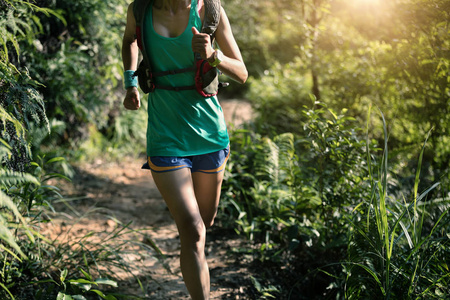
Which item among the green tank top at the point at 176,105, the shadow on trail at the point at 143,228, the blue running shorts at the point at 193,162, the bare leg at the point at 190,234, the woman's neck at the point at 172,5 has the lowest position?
the shadow on trail at the point at 143,228

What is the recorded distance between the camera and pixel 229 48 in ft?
8.95

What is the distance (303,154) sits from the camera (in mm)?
4777

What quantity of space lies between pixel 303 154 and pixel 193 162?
2293 mm

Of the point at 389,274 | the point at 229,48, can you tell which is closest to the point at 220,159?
the point at 229,48

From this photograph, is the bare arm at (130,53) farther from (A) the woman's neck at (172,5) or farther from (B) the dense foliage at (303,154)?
(B) the dense foliage at (303,154)

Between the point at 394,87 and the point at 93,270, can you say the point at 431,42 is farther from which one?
the point at 93,270

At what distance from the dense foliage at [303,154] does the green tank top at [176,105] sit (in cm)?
70

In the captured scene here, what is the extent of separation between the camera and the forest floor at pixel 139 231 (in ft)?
11.0

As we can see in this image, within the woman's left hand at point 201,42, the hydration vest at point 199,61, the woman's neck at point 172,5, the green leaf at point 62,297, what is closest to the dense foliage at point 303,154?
the green leaf at point 62,297

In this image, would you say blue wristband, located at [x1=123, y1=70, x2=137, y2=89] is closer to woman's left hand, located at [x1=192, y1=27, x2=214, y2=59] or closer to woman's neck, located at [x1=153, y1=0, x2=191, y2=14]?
woman's neck, located at [x1=153, y1=0, x2=191, y2=14]

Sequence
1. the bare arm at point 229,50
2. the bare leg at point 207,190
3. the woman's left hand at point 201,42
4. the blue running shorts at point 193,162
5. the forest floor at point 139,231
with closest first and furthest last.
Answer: the woman's left hand at point 201,42 < the blue running shorts at point 193,162 < the bare arm at point 229,50 < the bare leg at point 207,190 < the forest floor at point 139,231

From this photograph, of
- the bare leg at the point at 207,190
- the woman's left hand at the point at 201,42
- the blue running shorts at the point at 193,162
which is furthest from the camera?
the bare leg at the point at 207,190

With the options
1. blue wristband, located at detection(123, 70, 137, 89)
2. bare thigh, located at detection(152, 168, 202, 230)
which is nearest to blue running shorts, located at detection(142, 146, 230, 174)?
bare thigh, located at detection(152, 168, 202, 230)

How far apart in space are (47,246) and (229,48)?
2.00m
